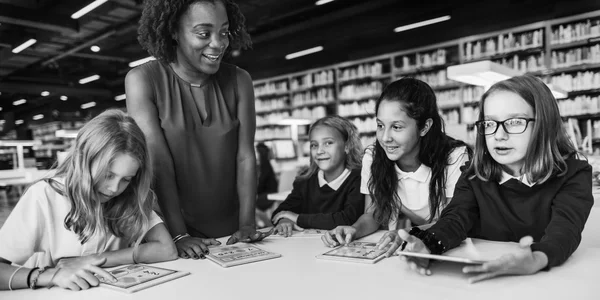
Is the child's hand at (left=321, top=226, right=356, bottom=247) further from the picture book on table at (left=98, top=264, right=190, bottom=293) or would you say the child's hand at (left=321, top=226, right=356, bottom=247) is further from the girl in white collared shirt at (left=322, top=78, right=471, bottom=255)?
the picture book on table at (left=98, top=264, right=190, bottom=293)

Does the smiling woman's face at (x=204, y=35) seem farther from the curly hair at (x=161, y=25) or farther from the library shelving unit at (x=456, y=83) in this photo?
the library shelving unit at (x=456, y=83)

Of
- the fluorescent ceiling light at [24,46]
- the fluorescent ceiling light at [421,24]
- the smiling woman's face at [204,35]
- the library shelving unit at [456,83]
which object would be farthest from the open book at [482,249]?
the fluorescent ceiling light at [421,24]

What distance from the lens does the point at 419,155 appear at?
145 centimetres

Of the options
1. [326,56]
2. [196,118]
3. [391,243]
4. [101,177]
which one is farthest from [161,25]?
[326,56]

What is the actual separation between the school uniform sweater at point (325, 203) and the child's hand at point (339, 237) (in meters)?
0.39

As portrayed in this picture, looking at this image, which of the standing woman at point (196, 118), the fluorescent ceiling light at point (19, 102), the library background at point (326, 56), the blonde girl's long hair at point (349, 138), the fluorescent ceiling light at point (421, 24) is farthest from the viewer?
the fluorescent ceiling light at point (421, 24)

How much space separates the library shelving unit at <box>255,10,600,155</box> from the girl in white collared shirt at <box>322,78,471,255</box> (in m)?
2.02

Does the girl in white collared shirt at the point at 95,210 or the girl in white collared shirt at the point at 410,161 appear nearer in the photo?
the girl in white collared shirt at the point at 95,210

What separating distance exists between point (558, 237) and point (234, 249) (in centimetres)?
74

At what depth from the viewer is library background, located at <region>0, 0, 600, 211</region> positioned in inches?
160

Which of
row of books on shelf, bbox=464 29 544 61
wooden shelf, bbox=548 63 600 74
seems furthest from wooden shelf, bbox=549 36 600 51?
wooden shelf, bbox=548 63 600 74

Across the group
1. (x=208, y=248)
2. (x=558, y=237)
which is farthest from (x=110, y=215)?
(x=558, y=237)

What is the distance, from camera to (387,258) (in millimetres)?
926

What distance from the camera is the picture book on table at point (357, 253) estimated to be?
0.91 m
